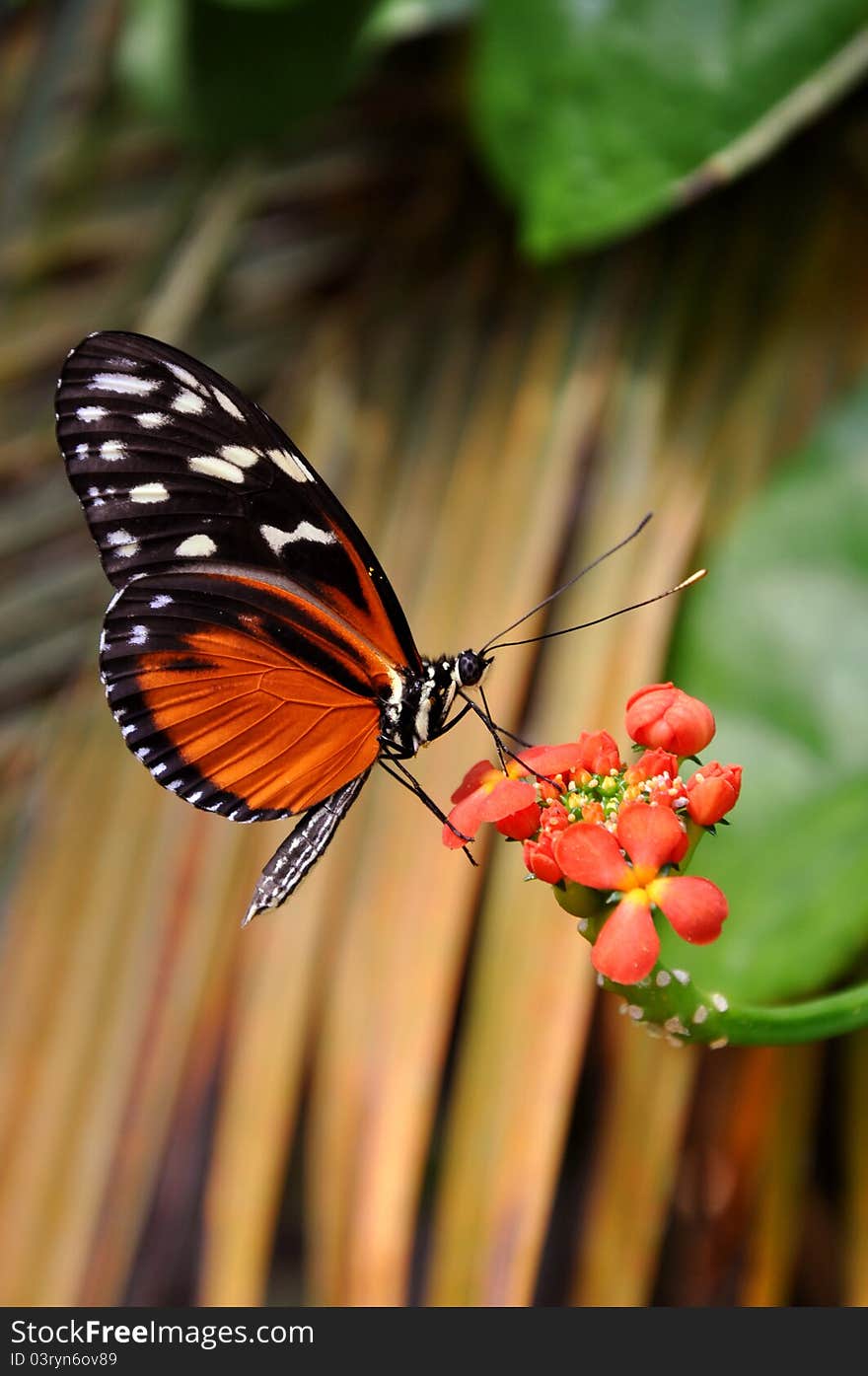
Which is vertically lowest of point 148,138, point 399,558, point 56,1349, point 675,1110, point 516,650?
point 56,1349

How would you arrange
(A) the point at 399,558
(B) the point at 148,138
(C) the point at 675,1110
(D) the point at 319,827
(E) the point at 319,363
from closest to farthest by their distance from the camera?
(D) the point at 319,827 < (C) the point at 675,1110 < (A) the point at 399,558 < (E) the point at 319,363 < (B) the point at 148,138

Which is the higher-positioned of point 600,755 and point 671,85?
point 671,85

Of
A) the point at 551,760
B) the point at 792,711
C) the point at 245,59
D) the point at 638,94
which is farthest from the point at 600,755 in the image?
the point at 245,59

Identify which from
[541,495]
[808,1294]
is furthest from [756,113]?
[808,1294]

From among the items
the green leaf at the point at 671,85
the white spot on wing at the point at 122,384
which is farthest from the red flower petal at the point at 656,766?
the green leaf at the point at 671,85

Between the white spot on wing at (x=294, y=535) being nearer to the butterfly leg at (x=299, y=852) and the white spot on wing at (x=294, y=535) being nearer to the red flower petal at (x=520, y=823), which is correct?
the butterfly leg at (x=299, y=852)

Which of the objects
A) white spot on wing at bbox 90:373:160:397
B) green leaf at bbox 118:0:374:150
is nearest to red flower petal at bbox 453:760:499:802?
white spot on wing at bbox 90:373:160:397

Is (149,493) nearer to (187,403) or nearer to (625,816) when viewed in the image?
(187,403)

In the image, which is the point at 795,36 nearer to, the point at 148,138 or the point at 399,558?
the point at 399,558
